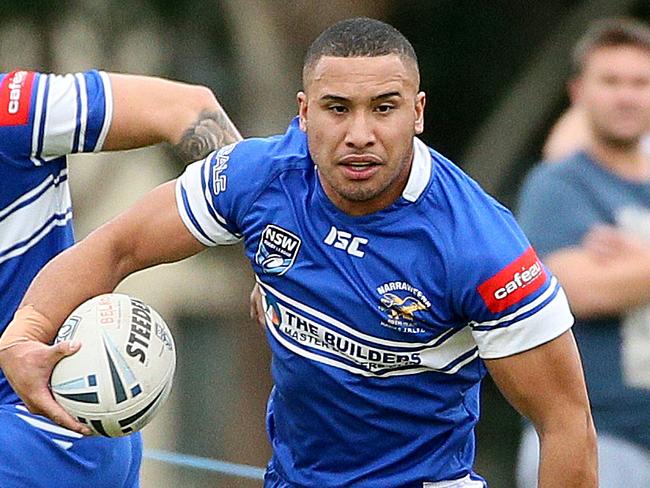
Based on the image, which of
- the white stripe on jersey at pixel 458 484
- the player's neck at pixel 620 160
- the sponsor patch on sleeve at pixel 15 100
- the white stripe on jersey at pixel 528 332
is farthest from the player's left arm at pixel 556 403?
the player's neck at pixel 620 160

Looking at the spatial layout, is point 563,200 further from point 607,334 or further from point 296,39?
point 296,39

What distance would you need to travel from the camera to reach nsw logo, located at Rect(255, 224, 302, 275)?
551 centimetres

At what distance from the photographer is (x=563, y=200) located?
771 cm

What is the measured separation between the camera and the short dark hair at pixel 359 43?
5.29 m

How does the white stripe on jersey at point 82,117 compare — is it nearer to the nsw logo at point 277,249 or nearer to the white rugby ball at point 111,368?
the white rugby ball at point 111,368

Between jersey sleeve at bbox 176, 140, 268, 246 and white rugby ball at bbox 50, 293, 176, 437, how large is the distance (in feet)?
1.00

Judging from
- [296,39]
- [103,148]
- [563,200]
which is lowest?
[296,39]

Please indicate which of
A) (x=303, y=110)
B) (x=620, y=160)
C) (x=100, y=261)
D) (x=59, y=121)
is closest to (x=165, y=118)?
(x=59, y=121)

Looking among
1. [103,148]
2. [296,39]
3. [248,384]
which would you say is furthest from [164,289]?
[103,148]

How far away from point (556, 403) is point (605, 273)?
2.45 m

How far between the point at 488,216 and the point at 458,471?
80cm

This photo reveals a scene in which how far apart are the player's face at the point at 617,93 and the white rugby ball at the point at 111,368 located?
109 inches

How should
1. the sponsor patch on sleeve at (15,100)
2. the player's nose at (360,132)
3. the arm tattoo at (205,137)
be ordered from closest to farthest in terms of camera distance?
the player's nose at (360,132) < the sponsor patch on sleeve at (15,100) < the arm tattoo at (205,137)

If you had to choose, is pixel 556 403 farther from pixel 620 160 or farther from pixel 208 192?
pixel 620 160
